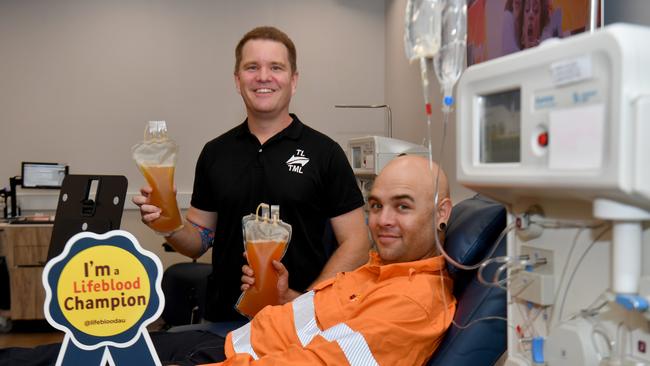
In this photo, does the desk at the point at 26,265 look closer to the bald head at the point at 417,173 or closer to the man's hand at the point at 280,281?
the man's hand at the point at 280,281

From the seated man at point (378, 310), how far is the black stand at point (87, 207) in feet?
1.42

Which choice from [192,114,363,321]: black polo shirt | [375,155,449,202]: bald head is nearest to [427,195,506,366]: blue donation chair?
[375,155,449,202]: bald head

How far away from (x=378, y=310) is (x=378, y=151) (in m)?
2.00

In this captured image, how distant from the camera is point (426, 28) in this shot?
99 centimetres

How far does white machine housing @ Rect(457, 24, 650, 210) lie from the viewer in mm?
716

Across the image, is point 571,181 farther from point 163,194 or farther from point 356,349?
point 163,194

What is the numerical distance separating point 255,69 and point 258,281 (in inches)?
28.6

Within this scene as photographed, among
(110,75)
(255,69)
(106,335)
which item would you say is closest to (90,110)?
(110,75)

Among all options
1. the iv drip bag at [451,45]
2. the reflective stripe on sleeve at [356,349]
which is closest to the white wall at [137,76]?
the reflective stripe on sleeve at [356,349]

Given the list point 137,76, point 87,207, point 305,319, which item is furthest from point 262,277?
point 137,76

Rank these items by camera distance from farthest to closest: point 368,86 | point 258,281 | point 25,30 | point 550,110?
point 368,86 < point 25,30 < point 258,281 < point 550,110

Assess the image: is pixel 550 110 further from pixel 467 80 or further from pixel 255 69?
pixel 255 69

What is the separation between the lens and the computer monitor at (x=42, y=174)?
471cm

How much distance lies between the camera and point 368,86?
5.18 metres
